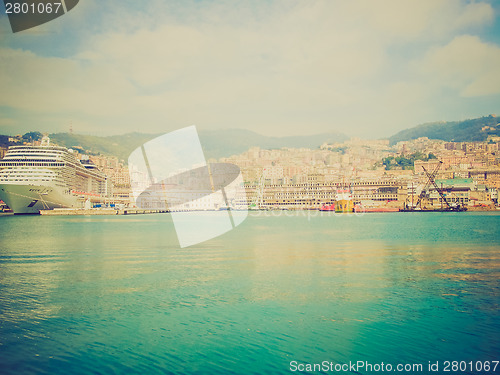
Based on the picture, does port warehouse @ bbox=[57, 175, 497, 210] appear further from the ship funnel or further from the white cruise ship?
the white cruise ship

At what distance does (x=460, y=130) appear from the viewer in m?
135

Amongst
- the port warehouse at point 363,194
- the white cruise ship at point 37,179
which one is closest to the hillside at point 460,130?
the port warehouse at point 363,194

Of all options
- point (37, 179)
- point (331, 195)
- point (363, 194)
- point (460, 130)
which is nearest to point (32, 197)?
point (37, 179)

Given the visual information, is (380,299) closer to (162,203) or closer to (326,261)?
(326,261)

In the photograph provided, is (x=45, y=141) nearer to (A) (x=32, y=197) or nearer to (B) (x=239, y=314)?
(A) (x=32, y=197)

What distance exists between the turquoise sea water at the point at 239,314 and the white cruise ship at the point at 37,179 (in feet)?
118

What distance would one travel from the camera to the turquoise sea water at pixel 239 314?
5367mm

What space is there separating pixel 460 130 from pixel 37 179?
134956mm

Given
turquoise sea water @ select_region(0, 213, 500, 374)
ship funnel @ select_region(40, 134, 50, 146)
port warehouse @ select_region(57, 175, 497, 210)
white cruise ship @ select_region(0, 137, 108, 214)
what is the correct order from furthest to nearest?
port warehouse @ select_region(57, 175, 497, 210) → ship funnel @ select_region(40, 134, 50, 146) → white cruise ship @ select_region(0, 137, 108, 214) → turquoise sea water @ select_region(0, 213, 500, 374)

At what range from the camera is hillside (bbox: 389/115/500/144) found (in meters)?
122

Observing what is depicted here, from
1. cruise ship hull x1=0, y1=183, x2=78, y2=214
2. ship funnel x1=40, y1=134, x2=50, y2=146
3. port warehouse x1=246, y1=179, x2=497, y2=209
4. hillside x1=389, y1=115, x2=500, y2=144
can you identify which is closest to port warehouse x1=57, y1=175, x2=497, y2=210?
→ port warehouse x1=246, y1=179, x2=497, y2=209

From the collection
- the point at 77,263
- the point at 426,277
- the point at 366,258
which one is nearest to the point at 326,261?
the point at 366,258

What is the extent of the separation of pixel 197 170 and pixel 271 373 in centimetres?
9274

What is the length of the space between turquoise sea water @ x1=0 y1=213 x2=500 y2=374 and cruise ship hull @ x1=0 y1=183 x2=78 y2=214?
35.8m
